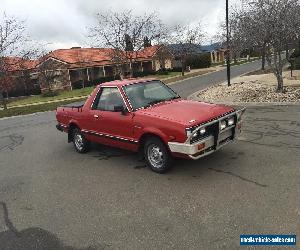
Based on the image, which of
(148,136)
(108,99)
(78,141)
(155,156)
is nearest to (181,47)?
(78,141)

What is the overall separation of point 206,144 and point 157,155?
100cm

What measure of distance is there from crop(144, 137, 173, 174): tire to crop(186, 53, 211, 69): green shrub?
5700 centimetres

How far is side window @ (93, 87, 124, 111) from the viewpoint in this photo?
7016 millimetres

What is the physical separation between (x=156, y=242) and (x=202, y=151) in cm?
220

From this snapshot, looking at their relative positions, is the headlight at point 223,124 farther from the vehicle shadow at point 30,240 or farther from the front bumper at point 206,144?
the vehicle shadow at point 30,240

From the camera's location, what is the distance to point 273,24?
13188 millimetres

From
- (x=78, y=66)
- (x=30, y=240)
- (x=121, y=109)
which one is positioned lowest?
(x=30, y=240)

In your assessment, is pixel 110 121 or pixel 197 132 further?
pixel 110 121

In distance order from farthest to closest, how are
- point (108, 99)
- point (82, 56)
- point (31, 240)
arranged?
point (82, 56)
point (108, 99)
point (31, 240)

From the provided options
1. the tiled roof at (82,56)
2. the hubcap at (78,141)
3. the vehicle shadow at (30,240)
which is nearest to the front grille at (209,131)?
the vehicle shadow at (30,240)

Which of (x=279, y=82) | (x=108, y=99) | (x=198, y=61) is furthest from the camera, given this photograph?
(x=198, y=61)

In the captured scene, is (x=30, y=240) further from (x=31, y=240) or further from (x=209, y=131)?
(x=209, y=131)

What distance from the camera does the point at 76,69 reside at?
155ft

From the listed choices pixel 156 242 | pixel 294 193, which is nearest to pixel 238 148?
pixel 294 193
